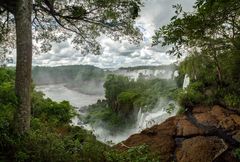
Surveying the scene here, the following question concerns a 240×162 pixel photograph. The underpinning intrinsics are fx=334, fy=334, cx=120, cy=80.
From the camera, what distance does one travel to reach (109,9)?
32.8 ft

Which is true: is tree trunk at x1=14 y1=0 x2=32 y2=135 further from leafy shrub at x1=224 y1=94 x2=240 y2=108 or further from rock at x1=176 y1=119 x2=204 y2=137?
leafy shrub at x1=224 y1=94 x2=240 y2=108

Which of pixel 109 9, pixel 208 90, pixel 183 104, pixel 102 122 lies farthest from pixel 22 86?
pixel 102 122

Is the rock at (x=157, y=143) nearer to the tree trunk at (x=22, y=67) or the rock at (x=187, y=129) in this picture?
the rock at (x=187, y=129)

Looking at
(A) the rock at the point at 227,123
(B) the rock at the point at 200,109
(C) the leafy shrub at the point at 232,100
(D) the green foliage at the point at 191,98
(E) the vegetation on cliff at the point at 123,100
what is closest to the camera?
(A) the rock at the point at 227,123

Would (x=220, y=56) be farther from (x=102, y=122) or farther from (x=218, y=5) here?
(x=102, y=122)

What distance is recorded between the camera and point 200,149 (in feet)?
34.6

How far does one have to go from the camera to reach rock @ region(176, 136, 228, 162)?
10.1 metres

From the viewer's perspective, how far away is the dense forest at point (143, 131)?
649 cm

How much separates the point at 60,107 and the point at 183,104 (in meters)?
5.99

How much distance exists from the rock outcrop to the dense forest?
0.03m

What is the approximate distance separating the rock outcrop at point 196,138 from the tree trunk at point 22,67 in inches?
163

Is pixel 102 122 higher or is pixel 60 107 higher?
pixel 60 107

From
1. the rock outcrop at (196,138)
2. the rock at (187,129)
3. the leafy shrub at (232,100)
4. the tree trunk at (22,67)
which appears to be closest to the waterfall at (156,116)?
the leafy shrub at (232,100)

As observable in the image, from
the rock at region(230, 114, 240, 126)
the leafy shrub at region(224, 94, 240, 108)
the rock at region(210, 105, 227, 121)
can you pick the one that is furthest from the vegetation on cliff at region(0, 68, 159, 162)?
the leafy shrub at region(224, 94, 240, 108)
